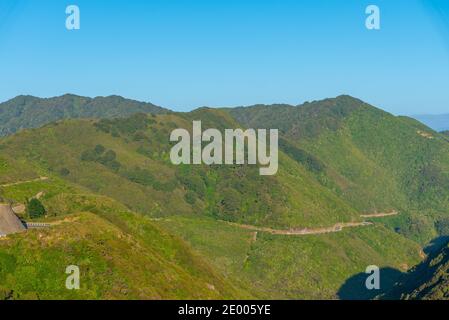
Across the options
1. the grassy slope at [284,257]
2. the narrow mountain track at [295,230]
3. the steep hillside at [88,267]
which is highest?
the steep hillside at [88,267]

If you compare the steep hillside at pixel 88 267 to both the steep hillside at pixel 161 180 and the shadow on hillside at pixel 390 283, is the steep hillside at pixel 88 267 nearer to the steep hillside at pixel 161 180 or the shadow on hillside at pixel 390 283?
the shadow on hillside at pixel 390 283

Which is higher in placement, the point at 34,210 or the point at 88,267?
the point at 34,210

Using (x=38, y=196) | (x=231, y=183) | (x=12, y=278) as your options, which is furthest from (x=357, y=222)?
(x=12, y=278)

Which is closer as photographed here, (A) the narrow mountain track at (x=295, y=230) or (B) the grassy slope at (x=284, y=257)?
(B) the grassy slope at (x=284, y=257)

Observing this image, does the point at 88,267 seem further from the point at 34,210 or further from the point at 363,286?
the point at 363,286

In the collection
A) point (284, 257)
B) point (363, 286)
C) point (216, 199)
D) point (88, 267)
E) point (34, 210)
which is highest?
point (34, 210)

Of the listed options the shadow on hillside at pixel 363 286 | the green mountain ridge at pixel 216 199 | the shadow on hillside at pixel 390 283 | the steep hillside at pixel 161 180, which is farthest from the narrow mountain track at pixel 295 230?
the shadow on hillside at pixel 390 283

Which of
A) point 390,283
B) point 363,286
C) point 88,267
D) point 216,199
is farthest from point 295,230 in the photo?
point 88,267

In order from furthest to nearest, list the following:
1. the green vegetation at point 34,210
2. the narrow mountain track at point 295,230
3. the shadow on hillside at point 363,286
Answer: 1. the narrow mountain track at point 295,230
2. the shadow on hillside at point 363,286
3. the green vegetation at point 34,210
